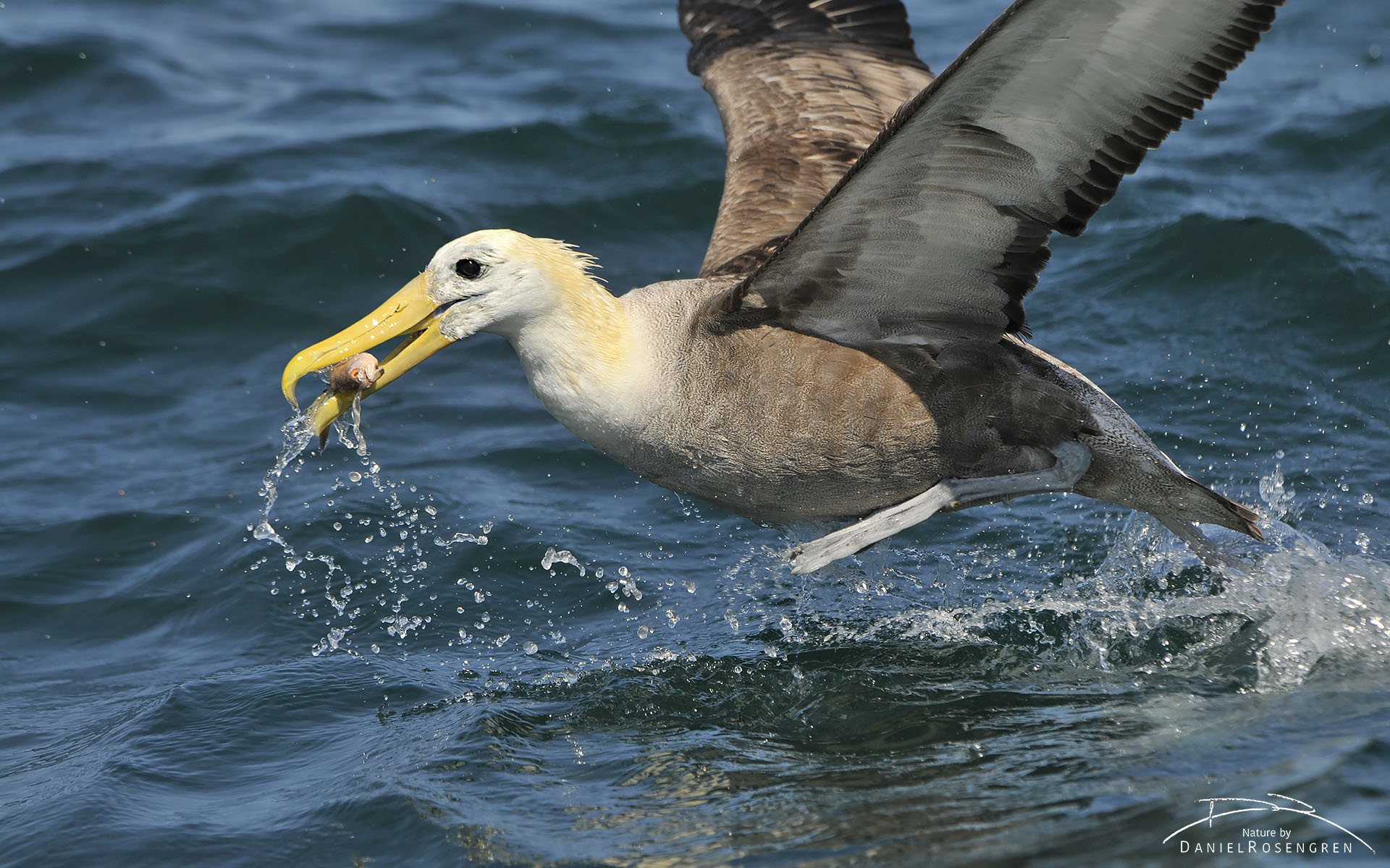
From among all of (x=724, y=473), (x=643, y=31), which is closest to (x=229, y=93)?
(x=643, y=31)

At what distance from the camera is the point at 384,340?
5.14 metres

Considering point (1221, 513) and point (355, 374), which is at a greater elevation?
point (355, 374)

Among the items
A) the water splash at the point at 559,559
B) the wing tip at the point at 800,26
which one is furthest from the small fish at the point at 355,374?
the wing tip at the point at 800,26

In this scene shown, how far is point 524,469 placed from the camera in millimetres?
7688

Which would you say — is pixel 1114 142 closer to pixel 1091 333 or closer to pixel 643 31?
pixel 1091 333

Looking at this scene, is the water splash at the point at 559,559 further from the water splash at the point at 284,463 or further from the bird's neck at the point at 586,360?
the water splash at the point at 284,463

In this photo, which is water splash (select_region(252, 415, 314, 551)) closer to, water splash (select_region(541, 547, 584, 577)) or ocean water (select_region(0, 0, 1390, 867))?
ocean water (select_region(0, 0, 1390, 867))

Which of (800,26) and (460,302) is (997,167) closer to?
(460,302)

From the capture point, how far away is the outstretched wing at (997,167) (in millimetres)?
4207

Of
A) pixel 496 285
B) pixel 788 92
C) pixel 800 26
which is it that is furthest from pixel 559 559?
pixel 800 26

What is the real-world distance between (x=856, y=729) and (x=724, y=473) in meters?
1.06
